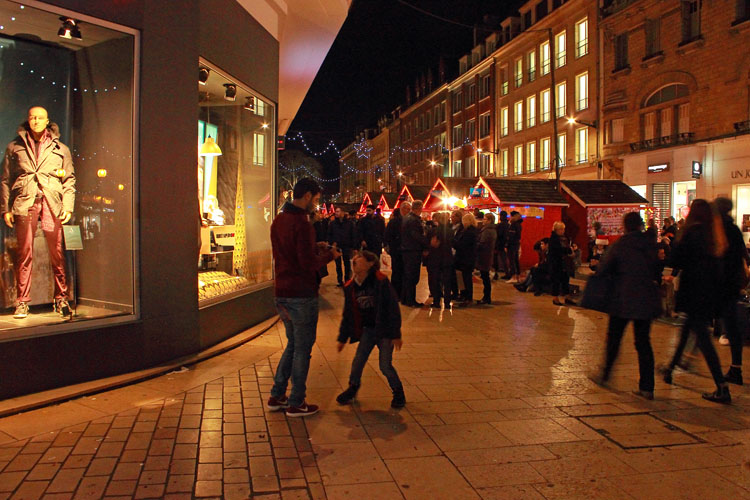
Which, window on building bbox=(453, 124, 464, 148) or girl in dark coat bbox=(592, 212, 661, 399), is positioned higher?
window on building bbox=(453, 124, 464, 148)

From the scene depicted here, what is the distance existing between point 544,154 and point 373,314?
105 ft

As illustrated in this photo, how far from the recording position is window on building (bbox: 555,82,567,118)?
3309 centimetres

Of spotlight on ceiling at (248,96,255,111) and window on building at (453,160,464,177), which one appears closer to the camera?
spotlight on ceiling at (248,96,255,111)

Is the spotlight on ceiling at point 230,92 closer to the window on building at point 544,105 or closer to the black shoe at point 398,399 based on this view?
the black shoe at point 398,399

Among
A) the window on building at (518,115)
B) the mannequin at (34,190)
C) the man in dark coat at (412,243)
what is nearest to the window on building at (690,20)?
the window on building at (518,115)

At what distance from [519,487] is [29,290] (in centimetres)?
523

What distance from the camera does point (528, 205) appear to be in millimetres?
17875

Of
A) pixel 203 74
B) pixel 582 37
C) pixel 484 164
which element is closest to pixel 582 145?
pixel 582 37

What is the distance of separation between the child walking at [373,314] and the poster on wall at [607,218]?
15267mm

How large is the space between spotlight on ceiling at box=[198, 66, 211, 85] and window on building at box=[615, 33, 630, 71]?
25.7 m

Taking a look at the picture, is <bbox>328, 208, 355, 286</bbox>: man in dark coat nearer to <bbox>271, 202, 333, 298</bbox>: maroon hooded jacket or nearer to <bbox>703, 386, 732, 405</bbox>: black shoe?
<bbox>271, 202, 333, 298</bbox>: maroon hooded jacket

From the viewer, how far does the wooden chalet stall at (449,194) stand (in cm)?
2173

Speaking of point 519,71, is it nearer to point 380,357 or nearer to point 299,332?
point 380,357

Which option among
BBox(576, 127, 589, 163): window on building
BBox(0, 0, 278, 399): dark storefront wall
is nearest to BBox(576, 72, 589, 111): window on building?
BBox(576, 127, 589, 163): window on building
